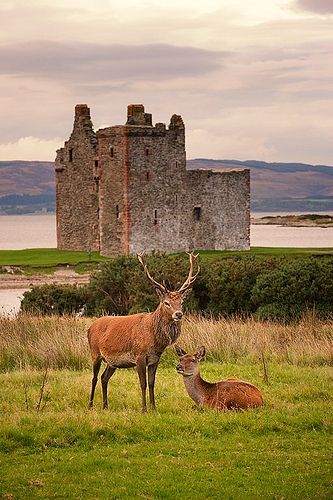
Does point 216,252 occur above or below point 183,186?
below

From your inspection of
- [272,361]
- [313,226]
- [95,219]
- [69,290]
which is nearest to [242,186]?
[95,219]

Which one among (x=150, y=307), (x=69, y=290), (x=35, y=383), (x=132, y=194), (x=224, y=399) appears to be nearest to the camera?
(x=224, y=399)

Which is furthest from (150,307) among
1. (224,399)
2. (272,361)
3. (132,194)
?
(132,194)

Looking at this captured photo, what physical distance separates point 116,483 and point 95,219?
4900 cm

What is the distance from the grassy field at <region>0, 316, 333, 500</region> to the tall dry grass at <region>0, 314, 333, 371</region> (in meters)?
0.21

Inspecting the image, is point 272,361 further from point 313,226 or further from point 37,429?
point 313,226

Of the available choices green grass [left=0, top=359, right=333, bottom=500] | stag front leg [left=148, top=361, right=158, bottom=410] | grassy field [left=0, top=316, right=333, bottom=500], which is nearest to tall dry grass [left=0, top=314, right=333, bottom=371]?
grassy field [left=0, top=316, right=333, bottom=500]

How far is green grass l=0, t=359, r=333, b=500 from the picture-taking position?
9406 millimetres

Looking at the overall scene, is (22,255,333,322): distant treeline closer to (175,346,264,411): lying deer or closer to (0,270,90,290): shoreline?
(175,346,264,411): lying deer

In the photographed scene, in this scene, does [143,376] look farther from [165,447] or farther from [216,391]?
[165,447]

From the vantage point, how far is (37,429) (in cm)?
1116

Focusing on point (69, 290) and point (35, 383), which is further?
point (69, 290)

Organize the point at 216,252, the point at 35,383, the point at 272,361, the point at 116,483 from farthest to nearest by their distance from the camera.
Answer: the point at 216,252, the point at 272,361, the point at 35,383, the point at 116,483

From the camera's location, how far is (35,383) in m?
14.7
